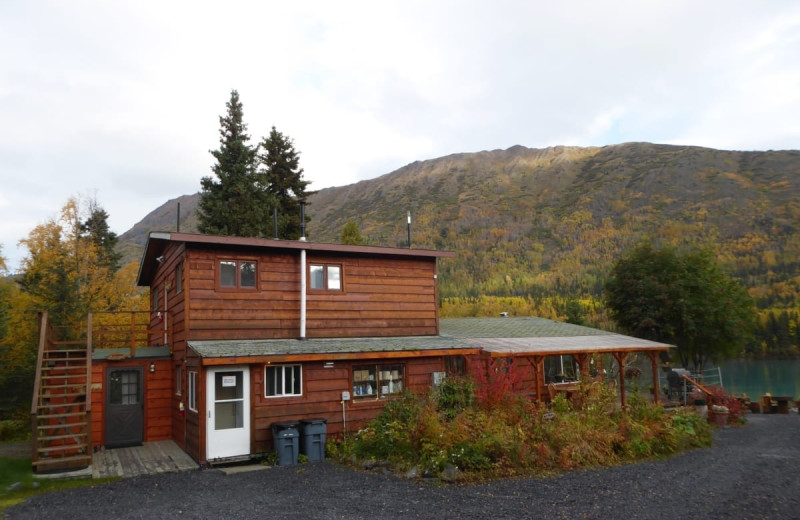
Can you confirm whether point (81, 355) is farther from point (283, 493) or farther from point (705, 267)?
point (705, 267)

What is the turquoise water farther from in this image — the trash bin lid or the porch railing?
the porch railing

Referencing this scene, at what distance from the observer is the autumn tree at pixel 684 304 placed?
27.2 meters

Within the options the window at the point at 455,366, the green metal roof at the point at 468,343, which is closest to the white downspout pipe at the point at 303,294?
the green metal roof at the point at 468,343

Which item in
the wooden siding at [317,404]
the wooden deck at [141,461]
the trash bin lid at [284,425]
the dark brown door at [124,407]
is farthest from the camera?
the dark brown door at [124,407]

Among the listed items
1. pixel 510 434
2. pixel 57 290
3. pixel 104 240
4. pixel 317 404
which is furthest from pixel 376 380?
pixel 104 240

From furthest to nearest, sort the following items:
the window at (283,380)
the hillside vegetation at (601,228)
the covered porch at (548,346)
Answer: the hillside vegetation at (601,228) < the covered porch at (548,346) < the window at (283,380)

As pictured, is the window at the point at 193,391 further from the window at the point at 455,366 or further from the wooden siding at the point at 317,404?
the window at the point at 455,366

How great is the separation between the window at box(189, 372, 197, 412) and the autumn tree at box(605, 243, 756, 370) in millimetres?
22572

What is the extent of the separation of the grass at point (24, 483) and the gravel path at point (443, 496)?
391 mm

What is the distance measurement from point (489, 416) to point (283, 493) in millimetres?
5114

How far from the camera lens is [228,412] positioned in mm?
12539

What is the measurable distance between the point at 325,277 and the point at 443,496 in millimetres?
7399

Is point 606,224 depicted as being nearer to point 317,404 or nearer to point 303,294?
point 303,294

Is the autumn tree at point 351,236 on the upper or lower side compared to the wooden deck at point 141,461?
upper
